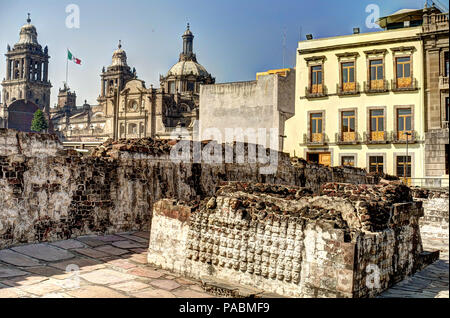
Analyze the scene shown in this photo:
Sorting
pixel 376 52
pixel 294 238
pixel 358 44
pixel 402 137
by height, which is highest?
pixel 358 44

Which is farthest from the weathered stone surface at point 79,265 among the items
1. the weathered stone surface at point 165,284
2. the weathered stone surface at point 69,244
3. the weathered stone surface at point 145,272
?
the weathered stone surface at point 165,284

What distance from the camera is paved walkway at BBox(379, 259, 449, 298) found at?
5.57 metres

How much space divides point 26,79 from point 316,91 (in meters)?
70.6

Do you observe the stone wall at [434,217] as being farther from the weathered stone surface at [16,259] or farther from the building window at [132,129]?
the building window at [132,129]

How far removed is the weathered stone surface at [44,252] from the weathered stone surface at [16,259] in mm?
137

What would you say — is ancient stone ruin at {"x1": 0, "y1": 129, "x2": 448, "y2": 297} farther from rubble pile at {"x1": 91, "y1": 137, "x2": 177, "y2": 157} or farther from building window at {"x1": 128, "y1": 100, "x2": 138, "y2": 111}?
building window at {"x1": 128, "y1": 100, "x2": 138, "y2": 111}

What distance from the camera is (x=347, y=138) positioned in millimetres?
21391

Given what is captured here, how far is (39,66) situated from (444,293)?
85617 millimetres

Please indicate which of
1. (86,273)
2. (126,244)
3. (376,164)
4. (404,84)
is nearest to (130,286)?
(86,273)

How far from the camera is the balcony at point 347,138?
830 inches

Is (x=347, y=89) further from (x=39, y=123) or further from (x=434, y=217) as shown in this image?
(x=39, y=123)

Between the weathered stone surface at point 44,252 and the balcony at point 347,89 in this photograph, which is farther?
the balcony at point 347,89
